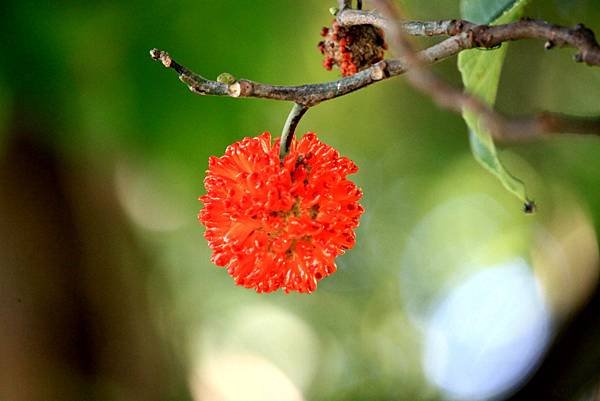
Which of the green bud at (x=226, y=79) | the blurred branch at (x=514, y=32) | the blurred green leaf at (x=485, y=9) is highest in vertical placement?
the blurred green leaf at (x=485, y=9)

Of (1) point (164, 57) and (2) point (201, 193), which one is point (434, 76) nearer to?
(1) point (164, 57)

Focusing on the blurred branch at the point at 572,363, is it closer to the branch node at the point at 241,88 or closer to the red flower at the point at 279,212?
the red flower at the point at 279,212

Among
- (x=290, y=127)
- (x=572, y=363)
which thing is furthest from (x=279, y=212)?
(x=572, y=363)

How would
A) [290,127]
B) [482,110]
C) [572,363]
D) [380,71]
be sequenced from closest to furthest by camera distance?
[482,110] < [380,71] < [290,127] < [572,363]

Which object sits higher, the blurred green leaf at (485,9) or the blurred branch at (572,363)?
the blurred green leaf at (485,9)

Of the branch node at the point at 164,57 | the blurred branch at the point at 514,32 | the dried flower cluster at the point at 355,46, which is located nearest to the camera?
the blurred branch at the point at 514,32

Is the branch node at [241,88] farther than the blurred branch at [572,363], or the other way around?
the blurred branch at [572,363]

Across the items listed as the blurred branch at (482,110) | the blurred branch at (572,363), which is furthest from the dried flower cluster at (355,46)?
the blurred branch at (572,363)
